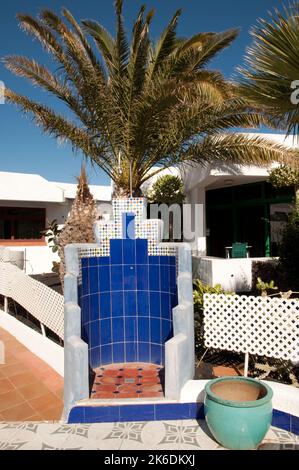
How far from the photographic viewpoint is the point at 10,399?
5227mm

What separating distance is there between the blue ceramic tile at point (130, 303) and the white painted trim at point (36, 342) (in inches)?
60.4

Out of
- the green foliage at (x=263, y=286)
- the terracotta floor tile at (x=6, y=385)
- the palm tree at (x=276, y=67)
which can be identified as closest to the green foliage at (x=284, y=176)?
the green foliage at (x=263, y=286)

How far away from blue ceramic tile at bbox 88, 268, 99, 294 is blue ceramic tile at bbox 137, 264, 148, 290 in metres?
0.74

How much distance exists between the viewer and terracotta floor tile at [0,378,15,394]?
558 cm

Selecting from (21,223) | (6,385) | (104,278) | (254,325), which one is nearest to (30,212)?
(21,223)

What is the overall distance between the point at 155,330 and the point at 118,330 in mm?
655

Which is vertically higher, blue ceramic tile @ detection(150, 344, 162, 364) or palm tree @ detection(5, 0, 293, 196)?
palm tree @ detection(5, 0, 293, 196)

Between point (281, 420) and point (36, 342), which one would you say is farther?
point (36, 342)

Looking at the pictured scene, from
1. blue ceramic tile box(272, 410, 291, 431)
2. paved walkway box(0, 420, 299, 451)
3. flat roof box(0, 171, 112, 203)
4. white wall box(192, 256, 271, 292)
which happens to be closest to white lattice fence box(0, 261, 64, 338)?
paved walkway box(0, 420, 299, 451)

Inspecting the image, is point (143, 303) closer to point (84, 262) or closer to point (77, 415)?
point (84, 262)

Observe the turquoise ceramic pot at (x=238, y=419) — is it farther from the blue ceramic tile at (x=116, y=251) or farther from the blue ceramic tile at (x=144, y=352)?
the blue ceramic tile at (x=116, y=251)

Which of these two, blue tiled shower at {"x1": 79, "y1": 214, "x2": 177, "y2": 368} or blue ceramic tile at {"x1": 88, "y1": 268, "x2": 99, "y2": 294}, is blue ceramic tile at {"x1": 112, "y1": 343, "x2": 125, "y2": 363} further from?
blue ceramic tile at {"x1": 88, "y1": 268, "x2": 99, "y2": 294}

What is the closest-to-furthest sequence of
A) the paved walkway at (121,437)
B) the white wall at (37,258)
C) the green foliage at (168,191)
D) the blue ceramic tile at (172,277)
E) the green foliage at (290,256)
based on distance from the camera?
the paved walkway at (121,437), the blue ceramic tile at (172,277), the green foliage at (290,256), the green foliage at (168,191), the white wall at (37,258)

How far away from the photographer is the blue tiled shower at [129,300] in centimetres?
570
